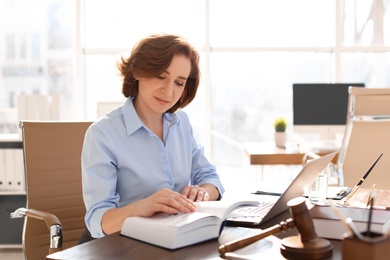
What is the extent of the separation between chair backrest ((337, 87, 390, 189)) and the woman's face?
6.90 feet

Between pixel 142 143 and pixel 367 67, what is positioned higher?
pixel 367 67

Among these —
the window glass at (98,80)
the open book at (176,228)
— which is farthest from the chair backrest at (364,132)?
the window glass at (98,80)

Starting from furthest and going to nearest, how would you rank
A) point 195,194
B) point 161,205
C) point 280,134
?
point 280,134 → point 195,194 → point 161,205

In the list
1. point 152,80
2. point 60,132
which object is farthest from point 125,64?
point 60,132

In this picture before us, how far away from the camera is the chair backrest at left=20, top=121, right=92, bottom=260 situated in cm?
237

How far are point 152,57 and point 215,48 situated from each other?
3.94 meters

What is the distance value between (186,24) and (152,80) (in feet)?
13.0

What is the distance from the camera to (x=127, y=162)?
72.4 inches

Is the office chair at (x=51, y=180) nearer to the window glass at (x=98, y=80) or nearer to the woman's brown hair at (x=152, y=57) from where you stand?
the woman's brown hair at (x=152, y=57)

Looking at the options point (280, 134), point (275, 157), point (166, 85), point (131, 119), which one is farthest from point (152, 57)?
point (280, 134)

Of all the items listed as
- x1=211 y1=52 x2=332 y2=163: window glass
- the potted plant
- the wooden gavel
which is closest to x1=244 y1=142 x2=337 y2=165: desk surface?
the potted plant

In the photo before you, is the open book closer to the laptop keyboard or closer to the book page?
the book page

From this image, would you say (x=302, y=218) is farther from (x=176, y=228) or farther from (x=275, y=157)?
(x=275, y=157)

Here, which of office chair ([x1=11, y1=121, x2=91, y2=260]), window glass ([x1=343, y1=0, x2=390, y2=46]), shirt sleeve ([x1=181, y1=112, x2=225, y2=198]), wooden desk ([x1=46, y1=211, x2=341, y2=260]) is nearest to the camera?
wooden desk ([x1=46, y1=211, x2=341, y2=260])
